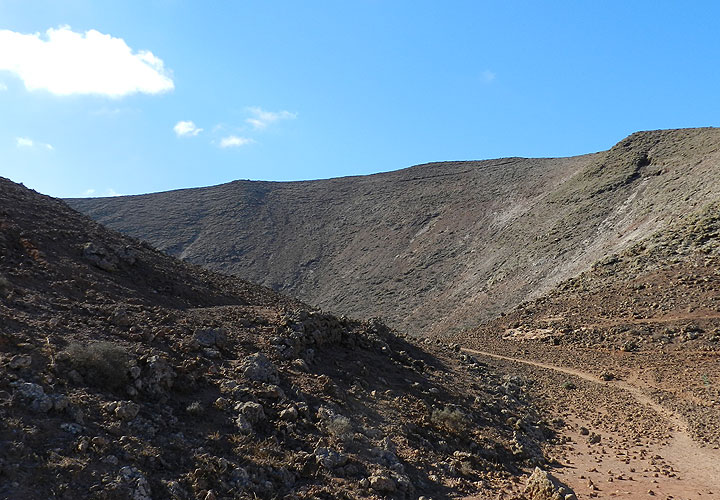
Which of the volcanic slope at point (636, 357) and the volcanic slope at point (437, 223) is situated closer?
the volcanic slope at point (636, 357)

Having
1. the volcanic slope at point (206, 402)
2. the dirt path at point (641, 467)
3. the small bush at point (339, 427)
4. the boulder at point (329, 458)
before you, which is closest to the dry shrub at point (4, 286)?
the volcanic slope at point (206, 402)

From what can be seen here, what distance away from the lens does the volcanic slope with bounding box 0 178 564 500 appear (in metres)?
5.62

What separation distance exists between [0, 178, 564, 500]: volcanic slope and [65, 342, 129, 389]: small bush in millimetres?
19

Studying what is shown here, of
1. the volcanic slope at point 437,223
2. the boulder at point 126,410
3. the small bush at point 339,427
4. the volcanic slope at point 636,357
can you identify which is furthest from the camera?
the volcanic slope at point 437,223

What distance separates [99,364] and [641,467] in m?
8.77

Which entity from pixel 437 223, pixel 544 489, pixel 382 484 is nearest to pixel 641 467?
pixel 544 489

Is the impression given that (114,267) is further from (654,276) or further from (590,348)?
(654,276)

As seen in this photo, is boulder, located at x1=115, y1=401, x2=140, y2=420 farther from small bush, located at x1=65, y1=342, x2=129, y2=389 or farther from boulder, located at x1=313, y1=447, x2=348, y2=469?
boulder, located at x1=313, y1=447, x2=348, y2=469

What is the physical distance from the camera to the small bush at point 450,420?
368 inches

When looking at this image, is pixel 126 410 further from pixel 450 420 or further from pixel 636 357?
pixel 636 357

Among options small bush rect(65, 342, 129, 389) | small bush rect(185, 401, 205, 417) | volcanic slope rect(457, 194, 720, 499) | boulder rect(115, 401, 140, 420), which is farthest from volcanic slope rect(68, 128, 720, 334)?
boulder rect(115, 401, 140, 420)

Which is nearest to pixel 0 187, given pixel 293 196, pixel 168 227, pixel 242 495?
pixel 242 495

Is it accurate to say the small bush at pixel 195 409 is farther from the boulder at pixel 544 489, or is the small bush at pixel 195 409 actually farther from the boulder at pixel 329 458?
the boulder at pixel 544 489

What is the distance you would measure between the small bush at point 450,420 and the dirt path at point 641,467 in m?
1.78
